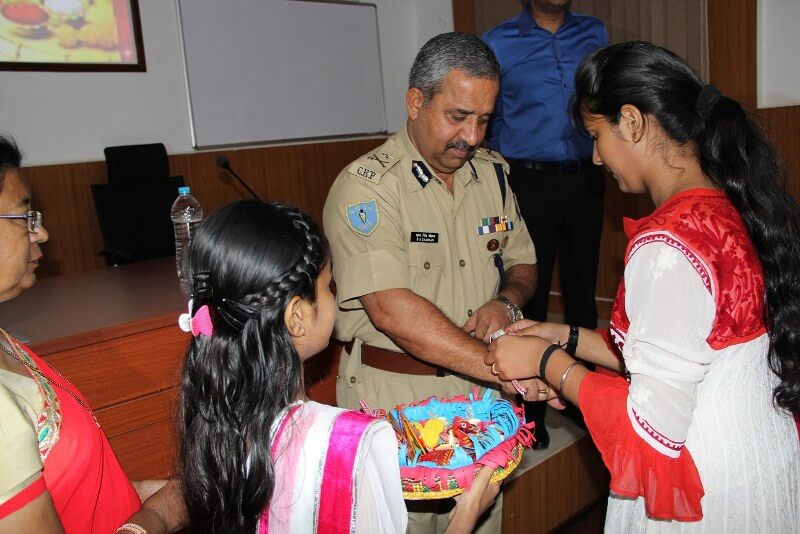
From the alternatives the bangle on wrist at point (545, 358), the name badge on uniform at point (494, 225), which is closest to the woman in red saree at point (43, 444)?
the bangle on wrist at point (545, 358)

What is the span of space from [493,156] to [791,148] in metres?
2.43

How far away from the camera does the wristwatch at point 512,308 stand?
5.90 ft

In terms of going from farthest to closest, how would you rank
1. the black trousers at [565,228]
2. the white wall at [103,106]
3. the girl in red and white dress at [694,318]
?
the white wall at [103,106]
the black trousers at [565,228]
the girl in red and white dress at [694,318]

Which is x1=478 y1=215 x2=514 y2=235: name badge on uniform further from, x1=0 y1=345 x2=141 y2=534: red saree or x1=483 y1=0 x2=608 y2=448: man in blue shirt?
x1=0 y1=345 x2=141 y2=534: red saree

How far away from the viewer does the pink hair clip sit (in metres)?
0.98

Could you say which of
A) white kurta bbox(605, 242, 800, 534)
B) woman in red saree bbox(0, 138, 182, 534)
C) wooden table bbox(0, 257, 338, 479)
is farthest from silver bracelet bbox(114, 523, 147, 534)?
white kurta bbox(605, 242, 800, 534)

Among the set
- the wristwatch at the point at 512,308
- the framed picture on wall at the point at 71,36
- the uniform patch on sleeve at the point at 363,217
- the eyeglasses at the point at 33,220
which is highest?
the framed picture on wall at the point at 71,36

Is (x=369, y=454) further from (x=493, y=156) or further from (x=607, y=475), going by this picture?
(x=607, y=475)

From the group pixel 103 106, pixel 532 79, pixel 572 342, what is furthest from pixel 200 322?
pixel 103 106

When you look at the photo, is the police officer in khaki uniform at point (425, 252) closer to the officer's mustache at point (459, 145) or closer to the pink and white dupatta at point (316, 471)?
the officer's mustache at point (459, 145)

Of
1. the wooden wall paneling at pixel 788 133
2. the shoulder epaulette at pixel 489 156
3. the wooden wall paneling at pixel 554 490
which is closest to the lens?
the shoulder epaulette at pixel 489 156

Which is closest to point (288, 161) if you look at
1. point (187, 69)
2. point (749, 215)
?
point (187, 69)

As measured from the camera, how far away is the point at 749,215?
114 cm

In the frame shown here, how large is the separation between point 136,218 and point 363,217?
2628mm
